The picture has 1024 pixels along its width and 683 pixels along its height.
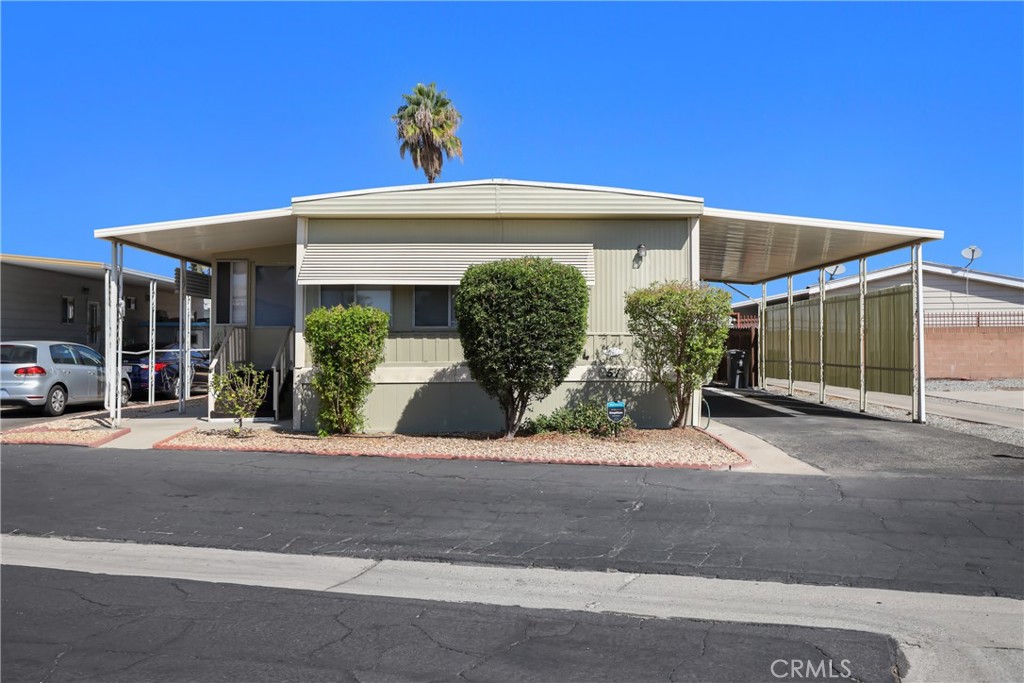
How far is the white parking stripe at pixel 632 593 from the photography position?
5.12 m

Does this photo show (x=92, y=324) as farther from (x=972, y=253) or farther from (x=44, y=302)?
(x=972, y=253)

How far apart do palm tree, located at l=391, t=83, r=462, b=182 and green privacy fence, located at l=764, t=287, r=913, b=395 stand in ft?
41.7

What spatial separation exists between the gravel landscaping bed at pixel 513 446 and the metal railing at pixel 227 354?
172cm

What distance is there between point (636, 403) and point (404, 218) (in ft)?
16.2

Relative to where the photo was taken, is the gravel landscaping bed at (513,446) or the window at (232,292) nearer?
the gravel landscaping bed at (513,446)

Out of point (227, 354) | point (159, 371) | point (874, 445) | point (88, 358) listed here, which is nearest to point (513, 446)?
point (874, 445)

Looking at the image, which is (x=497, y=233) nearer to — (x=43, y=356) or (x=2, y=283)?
(x=43, y=356)

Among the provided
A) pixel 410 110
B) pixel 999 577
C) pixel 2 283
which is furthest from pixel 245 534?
pixel 410 110

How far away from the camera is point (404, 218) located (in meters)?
13.9

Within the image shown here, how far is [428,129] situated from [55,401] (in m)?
16.3

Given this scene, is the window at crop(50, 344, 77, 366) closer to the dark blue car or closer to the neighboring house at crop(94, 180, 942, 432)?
the dark blue car

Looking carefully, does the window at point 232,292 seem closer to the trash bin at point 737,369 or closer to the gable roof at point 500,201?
the gable roof at point 500,201

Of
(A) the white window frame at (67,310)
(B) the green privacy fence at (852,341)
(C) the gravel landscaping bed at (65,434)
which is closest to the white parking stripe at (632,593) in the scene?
(C) the gravel landscaping bed at (65,434)

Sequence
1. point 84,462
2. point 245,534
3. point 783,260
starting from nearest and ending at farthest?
point 245,534
point 84,462
point 783,260
